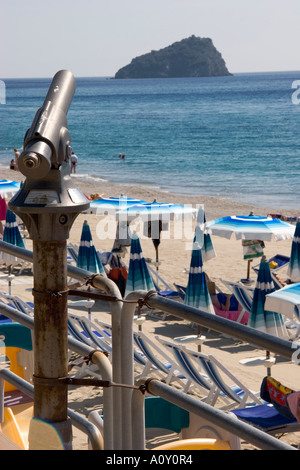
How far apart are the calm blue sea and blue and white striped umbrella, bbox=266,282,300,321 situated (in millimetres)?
19448

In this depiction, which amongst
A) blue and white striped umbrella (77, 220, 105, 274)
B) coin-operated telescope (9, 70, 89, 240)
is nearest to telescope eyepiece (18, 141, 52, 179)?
coin-operated telescope (9, 70, 89, 240)

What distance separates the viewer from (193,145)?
187ft

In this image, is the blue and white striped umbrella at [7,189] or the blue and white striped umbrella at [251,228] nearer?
the blue and white striped umbrella at [251,228]

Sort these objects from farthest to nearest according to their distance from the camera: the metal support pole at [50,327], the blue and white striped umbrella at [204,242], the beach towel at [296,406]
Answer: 1. the blue and white striped umbrella at [204,242]
2. the beach towel at [296,406]
3. the metal support pole at [50,327]

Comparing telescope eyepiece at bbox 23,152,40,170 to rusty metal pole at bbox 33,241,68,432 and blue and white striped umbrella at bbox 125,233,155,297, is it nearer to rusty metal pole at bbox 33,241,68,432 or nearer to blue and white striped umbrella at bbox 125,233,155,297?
rusty metal pole at bbox 33,241,68,432

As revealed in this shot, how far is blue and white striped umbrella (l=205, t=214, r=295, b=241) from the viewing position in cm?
1112

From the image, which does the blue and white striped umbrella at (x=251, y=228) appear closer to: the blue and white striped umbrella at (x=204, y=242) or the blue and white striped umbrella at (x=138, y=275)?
the blue and white striped umbrella at (x=204, y=242)

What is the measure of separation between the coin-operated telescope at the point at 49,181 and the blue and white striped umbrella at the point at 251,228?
9711 millimetres

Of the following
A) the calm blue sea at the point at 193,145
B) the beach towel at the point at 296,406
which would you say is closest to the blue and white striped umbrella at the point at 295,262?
the beach towel at the point at 296,406

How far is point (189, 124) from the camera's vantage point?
77562mm

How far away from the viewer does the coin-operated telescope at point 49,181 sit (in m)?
1.41

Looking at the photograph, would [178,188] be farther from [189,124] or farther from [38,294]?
[189,124]

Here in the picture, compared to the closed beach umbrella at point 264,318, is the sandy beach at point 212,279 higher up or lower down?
lower down
